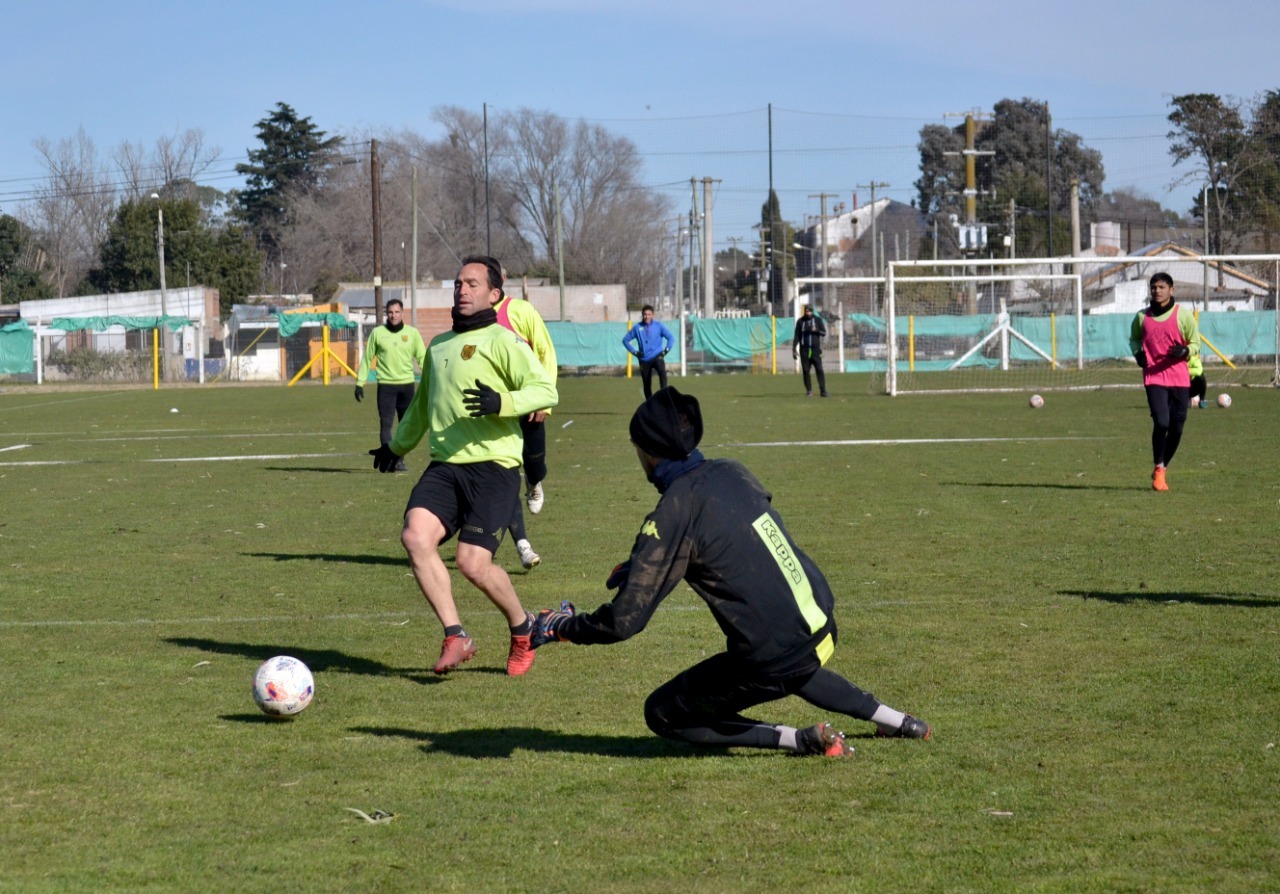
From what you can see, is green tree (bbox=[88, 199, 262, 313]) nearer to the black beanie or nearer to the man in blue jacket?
the man in blue jacket

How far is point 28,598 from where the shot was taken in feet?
28.4

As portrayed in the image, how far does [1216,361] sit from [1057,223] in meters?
35.8

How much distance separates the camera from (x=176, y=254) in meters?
74.1

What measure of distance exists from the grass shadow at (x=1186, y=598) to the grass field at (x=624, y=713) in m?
0.03

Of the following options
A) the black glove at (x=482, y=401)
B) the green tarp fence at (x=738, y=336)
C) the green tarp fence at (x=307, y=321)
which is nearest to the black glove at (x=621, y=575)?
the black glove at (x=482, y=401)

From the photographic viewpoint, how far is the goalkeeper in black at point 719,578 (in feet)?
15.1

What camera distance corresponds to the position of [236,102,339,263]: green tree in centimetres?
9044

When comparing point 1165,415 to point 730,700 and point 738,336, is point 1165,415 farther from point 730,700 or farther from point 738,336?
point 738,336

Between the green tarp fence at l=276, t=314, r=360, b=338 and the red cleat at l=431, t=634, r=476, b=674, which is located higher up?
the green tarp fence at l=276, t=314, r=360, b=338

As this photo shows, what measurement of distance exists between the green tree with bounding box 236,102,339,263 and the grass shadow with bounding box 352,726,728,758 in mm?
88054

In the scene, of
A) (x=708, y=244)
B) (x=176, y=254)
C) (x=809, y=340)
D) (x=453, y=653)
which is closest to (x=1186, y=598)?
(x=453, y=653)

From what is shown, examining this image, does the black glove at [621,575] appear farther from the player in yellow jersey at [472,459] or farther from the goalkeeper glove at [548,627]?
the player in yellow jersey at [472,459]

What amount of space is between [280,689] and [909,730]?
7.98 ft

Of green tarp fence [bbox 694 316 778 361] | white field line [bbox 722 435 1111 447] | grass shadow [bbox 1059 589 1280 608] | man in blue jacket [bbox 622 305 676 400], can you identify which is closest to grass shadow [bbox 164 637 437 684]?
grass shadow [bbox 1059 589 1280 608]
